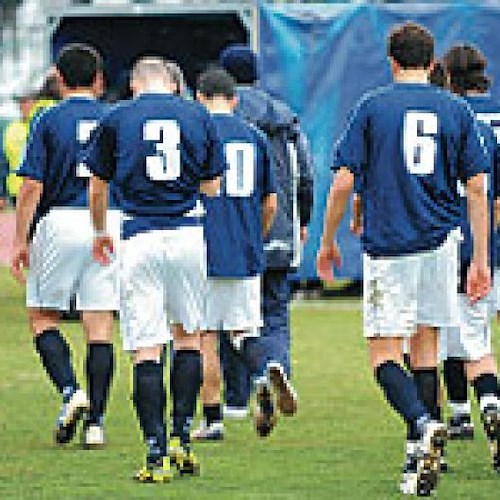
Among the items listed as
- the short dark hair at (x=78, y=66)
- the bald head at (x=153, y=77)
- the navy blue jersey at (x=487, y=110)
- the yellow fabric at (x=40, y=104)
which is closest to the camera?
the bald head at (x=153, y=77)

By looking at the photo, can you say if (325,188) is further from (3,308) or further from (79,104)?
(79,104)

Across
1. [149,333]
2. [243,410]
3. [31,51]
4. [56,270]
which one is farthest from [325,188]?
[31,51]

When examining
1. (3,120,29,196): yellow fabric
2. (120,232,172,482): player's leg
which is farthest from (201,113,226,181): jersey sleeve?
(3,120,29,196): yellow fabric

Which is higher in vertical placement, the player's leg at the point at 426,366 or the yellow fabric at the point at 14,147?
the yellow fabric at the point at 14,147

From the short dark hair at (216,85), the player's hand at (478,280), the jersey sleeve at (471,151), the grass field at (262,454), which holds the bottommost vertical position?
the grass field at (262,454)

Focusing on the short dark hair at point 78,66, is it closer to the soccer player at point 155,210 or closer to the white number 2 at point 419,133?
the soccer player at point 155,210

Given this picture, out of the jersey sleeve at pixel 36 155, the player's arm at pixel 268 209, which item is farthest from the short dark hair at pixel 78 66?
the player's arm at pixel 268 209

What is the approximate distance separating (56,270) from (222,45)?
45.1ft

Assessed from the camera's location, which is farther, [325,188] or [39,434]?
[325,188]

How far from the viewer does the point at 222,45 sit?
25703mm

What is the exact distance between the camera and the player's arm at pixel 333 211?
10.2 m

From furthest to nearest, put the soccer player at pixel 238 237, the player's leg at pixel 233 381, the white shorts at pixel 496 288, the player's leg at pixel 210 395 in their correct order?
the player's leg at pixel 233 381 < the player's leg at pixel 210 395 < the soccer player at pixel 238 237 < the white shorts at pixel 496 288

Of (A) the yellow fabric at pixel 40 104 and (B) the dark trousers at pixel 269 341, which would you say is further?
(A) the yellow fabric at pixel 40 104

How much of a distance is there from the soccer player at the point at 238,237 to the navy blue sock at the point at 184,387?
134 centimetres
